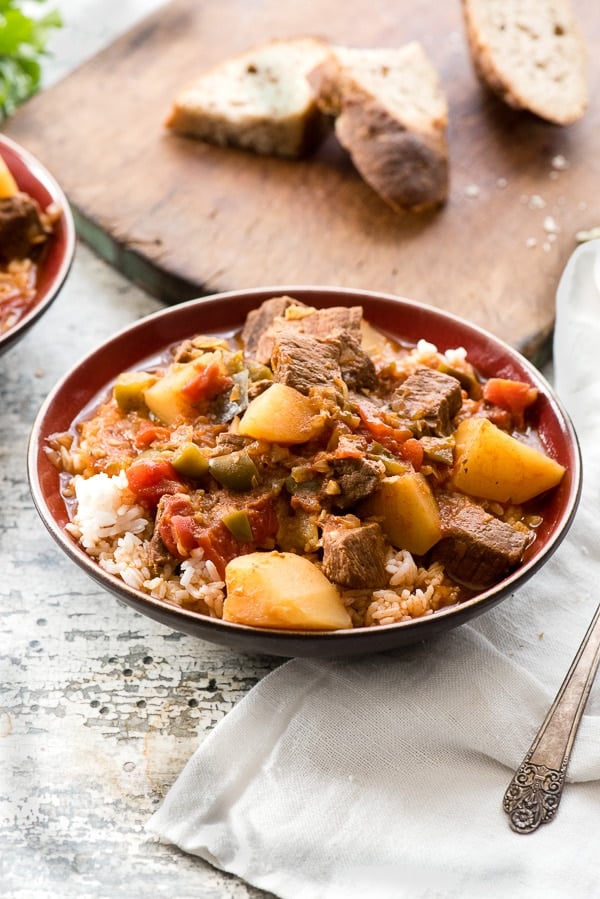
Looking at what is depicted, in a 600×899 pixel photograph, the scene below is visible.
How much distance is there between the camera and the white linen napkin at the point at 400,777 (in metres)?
3.25

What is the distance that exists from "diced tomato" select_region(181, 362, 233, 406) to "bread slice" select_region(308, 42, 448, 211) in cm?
236

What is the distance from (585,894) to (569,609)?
45.9 inches

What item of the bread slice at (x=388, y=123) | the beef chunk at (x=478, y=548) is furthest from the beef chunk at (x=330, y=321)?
the bread slice at (x=388, y=123)

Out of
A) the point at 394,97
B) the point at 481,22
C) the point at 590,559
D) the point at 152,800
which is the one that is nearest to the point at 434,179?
the point at 394,97

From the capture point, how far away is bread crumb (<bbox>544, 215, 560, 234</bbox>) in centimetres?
586

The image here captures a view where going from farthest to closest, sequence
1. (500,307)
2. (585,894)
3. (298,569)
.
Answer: (500,307)
(298,569)
(585,894)

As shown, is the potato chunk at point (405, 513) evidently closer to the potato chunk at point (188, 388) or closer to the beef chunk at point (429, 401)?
the beef chunk at point (429, 401)

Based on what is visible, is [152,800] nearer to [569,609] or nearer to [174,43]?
[569,609]

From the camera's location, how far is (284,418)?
11.9 feet

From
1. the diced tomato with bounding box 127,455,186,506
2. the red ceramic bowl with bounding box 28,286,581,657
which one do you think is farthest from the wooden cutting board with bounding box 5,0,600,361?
the diced tomato with bounding box 127,455,186,506

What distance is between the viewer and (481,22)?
6555mm

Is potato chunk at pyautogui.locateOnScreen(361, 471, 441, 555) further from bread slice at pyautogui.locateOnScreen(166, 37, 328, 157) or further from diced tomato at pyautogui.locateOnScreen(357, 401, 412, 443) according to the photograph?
bread slice at pyautogui.locateOnScreen(166, 37, 328, 157)

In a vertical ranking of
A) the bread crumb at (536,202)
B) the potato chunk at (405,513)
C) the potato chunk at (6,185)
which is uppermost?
the potato chunk at (6,185)

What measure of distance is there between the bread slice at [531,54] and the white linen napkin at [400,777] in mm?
3695
